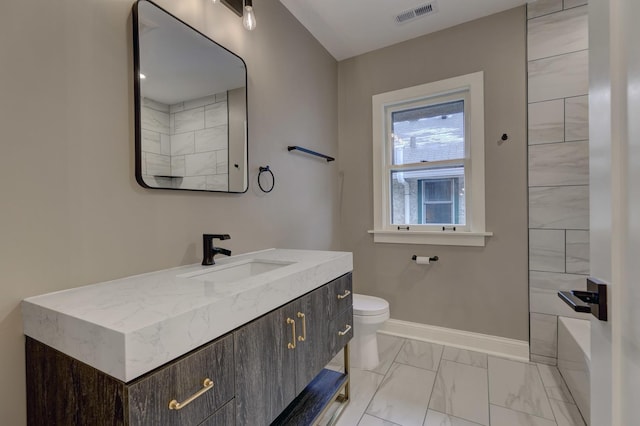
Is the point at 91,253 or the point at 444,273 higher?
the point at 91,253

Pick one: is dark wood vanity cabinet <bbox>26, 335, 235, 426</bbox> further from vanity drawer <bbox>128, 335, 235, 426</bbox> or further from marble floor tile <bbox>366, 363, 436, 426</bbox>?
marble floor tile <bbox>366, 363, 436, 426</bbox>

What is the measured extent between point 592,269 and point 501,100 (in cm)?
202

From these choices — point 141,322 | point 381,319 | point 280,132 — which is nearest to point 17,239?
point 141,322

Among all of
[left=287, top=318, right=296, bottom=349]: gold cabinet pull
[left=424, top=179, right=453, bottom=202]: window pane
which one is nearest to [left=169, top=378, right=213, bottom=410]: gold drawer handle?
[left=287, top=318, right=296, bottom=349]: gold cabinet pull

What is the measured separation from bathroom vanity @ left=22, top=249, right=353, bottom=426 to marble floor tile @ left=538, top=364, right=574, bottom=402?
161 centimetres

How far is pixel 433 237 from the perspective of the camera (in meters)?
2.48

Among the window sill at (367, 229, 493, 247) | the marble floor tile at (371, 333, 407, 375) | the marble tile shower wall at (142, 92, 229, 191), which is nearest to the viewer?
the marble tile shower wall at (142, 92, 229, 191)

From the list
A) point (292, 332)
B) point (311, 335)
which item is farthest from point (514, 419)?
point (292, 332)

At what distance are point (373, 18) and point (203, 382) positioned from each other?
2.59 metres

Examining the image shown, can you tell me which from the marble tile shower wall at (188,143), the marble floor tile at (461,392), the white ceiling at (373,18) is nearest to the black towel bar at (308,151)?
the marble tile shower wall at (188,143)

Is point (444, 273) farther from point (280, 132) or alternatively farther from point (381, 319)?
point (280, 132)

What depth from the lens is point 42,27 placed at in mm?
945

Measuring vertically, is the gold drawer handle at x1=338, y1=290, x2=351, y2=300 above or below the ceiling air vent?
below

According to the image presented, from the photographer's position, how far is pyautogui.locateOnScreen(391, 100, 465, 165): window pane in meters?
2.47
